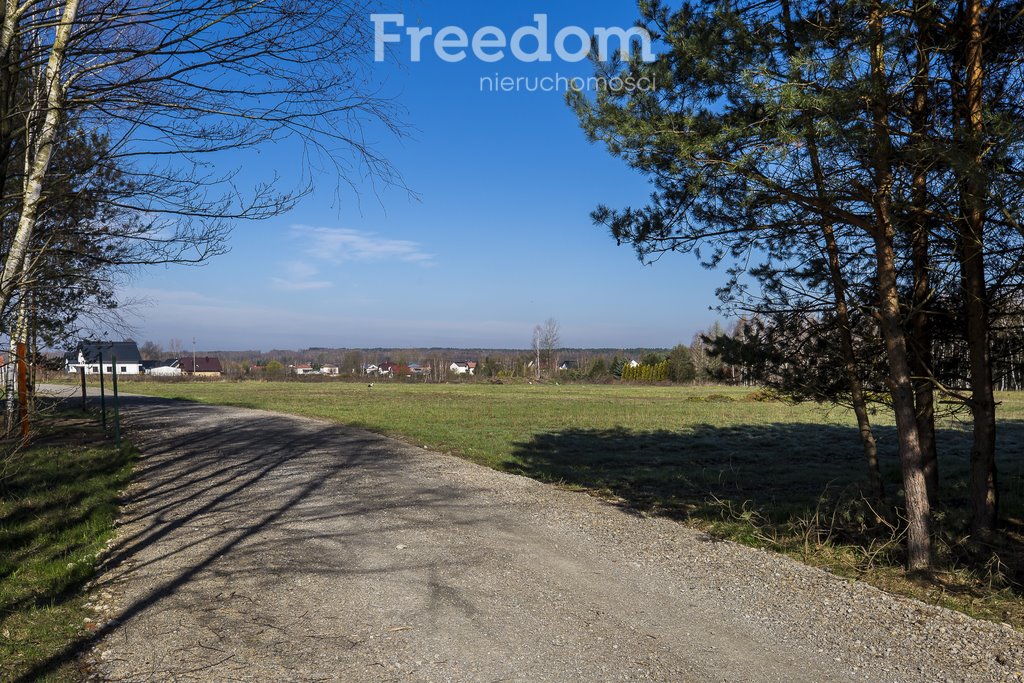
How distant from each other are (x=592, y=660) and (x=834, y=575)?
2.88m

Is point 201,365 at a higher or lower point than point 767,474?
higher

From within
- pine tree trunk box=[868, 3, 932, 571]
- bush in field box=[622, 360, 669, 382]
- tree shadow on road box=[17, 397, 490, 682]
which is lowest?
bush in field box=[622, 360, 669, 382]

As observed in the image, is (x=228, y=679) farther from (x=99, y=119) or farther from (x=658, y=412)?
(x=658, y=412)

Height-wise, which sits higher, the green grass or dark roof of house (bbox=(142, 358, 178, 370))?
dark roof of house (bbox=(142, 358, 178, 370))

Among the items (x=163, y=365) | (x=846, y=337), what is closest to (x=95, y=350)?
(x=846, y=337)

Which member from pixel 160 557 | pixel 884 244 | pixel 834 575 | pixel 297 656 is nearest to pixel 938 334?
pixel 884 244

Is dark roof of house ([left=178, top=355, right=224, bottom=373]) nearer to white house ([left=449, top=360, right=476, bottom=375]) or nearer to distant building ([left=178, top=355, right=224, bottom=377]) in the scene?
distant building ([left=178, top=355, right=224, bottom=377])

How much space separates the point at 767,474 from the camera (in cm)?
1226

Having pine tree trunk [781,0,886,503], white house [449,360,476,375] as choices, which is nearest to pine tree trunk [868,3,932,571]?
pine tree trunk [781,0,886,503]

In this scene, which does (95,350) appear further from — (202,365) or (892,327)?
(202,365)

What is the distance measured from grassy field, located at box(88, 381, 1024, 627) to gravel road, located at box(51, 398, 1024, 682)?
0.75m

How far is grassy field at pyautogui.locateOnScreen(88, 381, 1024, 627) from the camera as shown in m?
6.38

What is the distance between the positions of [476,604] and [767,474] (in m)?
8.66

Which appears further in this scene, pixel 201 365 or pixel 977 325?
pixel 201 365
